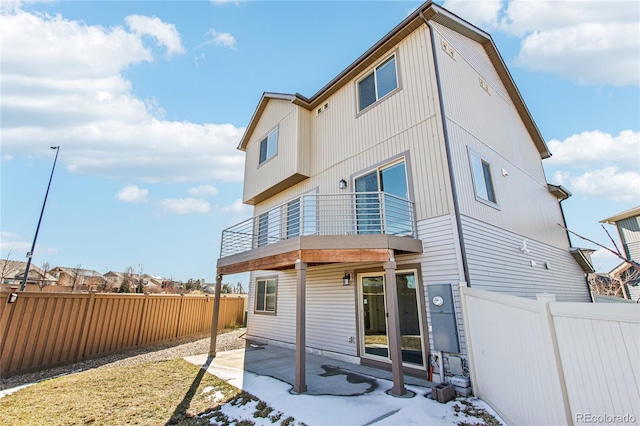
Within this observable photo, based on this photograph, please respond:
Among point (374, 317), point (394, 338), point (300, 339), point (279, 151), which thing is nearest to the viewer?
point (394, 338)

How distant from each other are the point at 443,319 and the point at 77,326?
31.2 feet

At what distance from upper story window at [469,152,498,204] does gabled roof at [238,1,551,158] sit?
3.86 metres

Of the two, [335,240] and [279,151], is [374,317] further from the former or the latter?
[279,151]

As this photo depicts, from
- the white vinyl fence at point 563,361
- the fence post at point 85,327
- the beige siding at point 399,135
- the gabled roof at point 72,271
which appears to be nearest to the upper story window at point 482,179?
the beige siding at point 399,135

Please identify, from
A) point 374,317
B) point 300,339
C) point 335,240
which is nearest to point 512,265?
point 374,317

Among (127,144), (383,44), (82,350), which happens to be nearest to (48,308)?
(82,350)

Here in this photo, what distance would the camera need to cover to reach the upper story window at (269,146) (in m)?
11.3

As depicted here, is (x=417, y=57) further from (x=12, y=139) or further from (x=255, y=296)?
(x=12, y=139)

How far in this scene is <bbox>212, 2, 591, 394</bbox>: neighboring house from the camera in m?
5.89

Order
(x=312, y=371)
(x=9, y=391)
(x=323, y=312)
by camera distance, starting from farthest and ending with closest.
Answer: (x=323, y=312), (x=312, y=371), (x=9, y=391)

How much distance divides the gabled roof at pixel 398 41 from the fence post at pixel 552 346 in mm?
7441

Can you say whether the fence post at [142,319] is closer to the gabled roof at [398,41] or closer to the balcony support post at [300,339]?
the balcony support post at [300,339]

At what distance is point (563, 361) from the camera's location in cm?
261

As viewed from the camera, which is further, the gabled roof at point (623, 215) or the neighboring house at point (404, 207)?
the gabled roof at point (623, 215)
